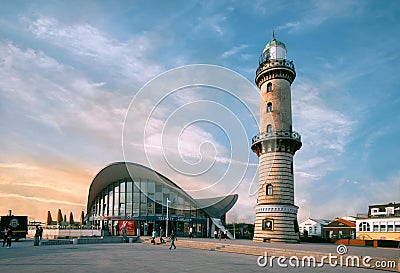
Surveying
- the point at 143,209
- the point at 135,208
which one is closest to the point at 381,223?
the point at 143,209

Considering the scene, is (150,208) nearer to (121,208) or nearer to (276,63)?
(121,208)

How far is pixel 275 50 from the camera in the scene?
42031 mm

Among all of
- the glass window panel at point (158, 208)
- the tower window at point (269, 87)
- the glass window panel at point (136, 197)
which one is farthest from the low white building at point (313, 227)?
the tower window at point (269, 87)

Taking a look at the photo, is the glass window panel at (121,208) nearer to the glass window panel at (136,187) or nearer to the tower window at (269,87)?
the glass window panel at (136,187)

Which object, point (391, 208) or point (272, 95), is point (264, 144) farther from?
point (391, 208)

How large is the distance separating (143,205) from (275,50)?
28959mm

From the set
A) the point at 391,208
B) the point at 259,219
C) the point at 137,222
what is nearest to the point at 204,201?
the point at 137,222

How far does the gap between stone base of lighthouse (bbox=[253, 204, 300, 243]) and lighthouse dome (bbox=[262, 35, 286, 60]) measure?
17199mm

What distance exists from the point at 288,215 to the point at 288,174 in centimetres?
423

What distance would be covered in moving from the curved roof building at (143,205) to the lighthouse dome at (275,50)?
23.5 m

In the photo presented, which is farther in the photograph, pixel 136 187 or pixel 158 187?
pixel 158 187

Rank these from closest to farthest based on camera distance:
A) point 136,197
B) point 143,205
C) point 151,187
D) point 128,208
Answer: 1. point 143,205
2. point 128,208
3. point 136,197
4. point 151,187

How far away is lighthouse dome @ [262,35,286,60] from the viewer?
137 feet

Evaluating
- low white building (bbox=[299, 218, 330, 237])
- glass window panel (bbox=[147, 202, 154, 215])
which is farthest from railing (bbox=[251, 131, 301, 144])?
low white building (bbox=[299, 218, 330, 237])
